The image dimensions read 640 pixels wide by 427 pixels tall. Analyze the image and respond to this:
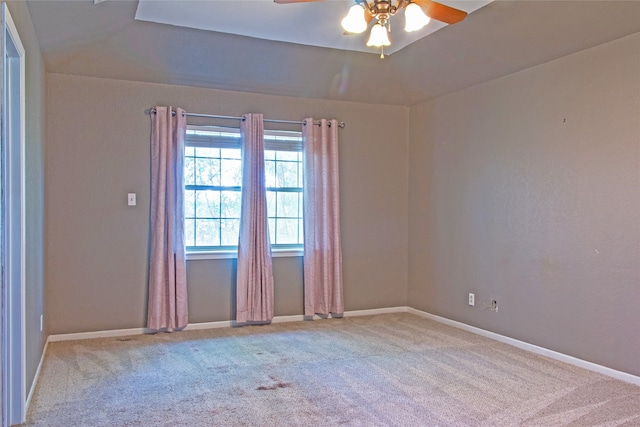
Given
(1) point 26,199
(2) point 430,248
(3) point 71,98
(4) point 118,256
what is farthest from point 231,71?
(2) point 430,248

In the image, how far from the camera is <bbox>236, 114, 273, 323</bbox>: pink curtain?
4.79m

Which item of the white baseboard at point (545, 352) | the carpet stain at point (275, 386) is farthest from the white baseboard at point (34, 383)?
the white baseboard at point (545, 352)

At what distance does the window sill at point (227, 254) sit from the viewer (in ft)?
15.6

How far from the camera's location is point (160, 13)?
150 inches

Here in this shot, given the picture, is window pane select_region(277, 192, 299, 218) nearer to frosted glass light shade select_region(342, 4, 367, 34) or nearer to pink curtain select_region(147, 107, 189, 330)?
pink curtain select_region(147, 107, 189, 330)

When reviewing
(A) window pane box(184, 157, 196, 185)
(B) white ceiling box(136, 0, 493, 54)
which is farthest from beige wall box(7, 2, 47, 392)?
(A) window pane box(184, 157, 196, 185)

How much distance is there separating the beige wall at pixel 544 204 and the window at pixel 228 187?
4.58ft

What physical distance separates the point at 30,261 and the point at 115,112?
1.83m

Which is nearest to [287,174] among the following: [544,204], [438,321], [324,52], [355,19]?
[324,52]

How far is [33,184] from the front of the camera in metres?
3.28

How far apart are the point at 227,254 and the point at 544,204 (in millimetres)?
2835

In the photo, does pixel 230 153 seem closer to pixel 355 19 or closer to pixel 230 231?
pixel 230 231

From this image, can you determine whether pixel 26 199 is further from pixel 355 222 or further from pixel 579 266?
pixel 579 266

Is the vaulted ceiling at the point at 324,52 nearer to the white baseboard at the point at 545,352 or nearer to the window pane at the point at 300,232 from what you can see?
the window pane at the point at 300,232
